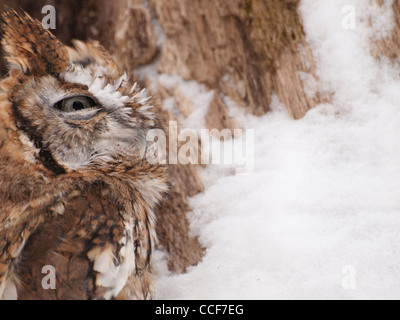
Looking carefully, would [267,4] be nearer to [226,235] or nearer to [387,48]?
[387,48]

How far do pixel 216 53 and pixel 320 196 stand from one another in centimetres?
101

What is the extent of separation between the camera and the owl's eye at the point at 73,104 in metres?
1.61

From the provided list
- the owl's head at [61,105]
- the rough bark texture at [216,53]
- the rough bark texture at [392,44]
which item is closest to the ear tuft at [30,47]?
the owl's head at [61,105]

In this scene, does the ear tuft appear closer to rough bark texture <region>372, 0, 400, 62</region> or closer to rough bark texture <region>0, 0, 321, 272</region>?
rough bark texture <region>0, 0, 321, 272</region>

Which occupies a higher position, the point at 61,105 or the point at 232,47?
the point at 232,47

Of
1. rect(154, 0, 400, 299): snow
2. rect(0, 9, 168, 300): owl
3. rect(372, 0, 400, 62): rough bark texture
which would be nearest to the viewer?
rect(0, 9, 168, 300): owl

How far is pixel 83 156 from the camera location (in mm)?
1635

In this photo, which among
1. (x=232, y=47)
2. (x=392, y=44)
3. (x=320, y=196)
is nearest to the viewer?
(x=320, y=196)

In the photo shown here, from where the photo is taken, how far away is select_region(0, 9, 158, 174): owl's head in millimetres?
1566

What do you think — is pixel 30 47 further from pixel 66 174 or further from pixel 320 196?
pixel 320 196

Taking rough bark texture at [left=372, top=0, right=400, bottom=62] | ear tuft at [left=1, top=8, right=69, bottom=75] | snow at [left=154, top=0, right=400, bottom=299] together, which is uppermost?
rough bark texture at [left=372, top=0, right=400, bottom=62]

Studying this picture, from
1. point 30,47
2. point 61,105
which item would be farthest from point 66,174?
point 30,47

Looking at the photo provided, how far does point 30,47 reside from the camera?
1.62 metres

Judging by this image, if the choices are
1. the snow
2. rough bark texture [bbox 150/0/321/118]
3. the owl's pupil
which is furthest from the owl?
rough bark texture [bbox 150/0/321/118]
